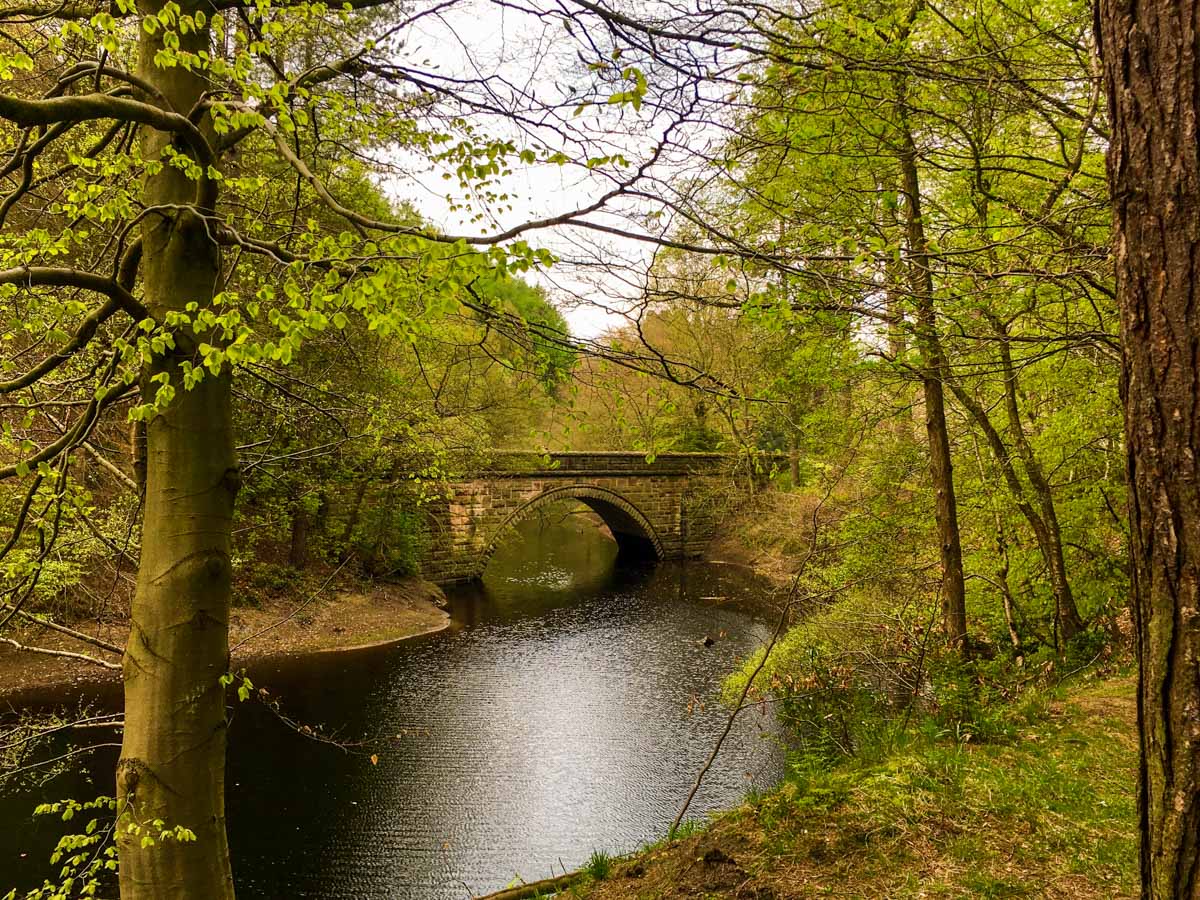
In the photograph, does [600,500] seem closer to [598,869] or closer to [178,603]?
[598,869]

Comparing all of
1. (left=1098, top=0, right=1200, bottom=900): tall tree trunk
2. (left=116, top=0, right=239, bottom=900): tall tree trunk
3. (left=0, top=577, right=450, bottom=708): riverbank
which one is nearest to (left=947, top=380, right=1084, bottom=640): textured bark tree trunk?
(left=1098, top=0, right=1200, bottom=900): tall tree trunk

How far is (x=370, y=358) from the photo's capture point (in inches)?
455

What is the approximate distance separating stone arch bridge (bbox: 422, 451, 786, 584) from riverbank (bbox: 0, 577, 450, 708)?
1.91 m

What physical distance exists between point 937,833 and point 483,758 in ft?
20.5

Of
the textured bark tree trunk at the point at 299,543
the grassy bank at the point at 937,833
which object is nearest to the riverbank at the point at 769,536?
the grassy bank at the point at 937,833

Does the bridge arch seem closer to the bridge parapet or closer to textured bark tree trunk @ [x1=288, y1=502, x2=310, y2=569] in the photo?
the bridge parapet

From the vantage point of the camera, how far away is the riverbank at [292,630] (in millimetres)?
9719

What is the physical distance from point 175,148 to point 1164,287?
3.01 meters

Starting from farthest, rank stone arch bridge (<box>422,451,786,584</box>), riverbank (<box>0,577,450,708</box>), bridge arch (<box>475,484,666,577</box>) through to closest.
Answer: bridge arch (<box>475,484,666,577</box>) < stone arch bridge (<box>422,451,786,584</box>) < riverbank (<box>0,577,450,708</box>)

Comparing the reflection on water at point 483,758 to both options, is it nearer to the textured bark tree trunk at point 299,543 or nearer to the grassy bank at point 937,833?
the grassy bank at point 937,833

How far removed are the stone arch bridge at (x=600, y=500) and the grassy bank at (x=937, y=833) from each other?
429 inches

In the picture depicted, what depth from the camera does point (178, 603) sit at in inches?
101

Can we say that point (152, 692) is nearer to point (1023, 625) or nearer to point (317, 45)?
point (317, 45)

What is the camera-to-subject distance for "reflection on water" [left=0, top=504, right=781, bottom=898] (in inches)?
257
